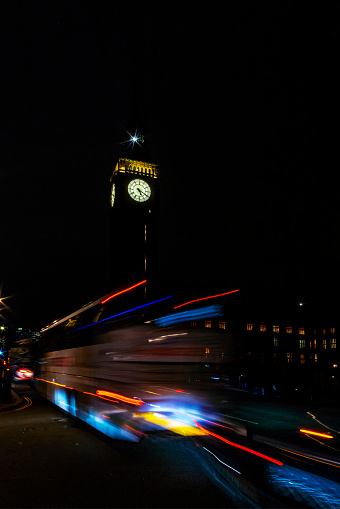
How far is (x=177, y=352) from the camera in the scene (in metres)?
10.2

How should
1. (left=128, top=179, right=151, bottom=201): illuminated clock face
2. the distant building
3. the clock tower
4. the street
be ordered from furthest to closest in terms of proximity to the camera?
1. (left=128, top=179, right=151, bottom=201): illuminated clock face
2. the clock tower
3. the distant building
4. the street

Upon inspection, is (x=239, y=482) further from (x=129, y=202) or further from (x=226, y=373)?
(x=129, y=202)

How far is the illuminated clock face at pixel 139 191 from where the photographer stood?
78625 mm

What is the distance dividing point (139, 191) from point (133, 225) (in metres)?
6.42

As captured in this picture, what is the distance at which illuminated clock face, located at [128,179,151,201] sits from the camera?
7862cm

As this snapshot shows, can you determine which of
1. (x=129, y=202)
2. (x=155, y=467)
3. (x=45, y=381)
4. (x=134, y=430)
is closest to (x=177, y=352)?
(x=134, y=430)

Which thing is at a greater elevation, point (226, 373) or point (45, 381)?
point (226, 373)

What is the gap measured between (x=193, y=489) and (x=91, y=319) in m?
7.99

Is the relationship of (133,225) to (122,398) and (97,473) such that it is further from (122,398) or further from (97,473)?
(97,473)

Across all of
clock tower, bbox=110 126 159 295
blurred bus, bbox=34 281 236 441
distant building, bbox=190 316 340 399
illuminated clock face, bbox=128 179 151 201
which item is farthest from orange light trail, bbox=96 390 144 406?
illuminated clock face, bbox=128 179 151 201

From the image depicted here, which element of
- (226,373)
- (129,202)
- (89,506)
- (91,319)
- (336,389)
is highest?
(129,202)

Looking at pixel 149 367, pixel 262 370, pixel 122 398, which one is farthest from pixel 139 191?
pixel 149 367

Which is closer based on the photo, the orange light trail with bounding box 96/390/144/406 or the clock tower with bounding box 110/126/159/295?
the orange light trail with bounding box 96/390/144/406

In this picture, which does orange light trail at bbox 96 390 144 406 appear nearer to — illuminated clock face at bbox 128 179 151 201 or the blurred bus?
the blurred bus
